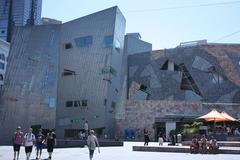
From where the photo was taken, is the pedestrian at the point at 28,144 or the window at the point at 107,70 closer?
the pedestrian at the point at 28,144

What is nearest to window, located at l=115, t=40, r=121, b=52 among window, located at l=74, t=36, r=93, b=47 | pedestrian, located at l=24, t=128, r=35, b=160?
window, located at l=74, t=36, r=93, b=47

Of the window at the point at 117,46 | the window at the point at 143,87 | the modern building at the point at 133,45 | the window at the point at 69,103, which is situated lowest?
the window at the point at 69,103

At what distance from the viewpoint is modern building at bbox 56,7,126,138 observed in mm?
44812

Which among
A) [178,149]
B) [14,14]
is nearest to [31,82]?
[178,149]

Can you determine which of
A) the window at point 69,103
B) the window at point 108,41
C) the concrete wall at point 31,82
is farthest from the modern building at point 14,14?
the window at point 108,41

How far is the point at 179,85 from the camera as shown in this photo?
1876 inches

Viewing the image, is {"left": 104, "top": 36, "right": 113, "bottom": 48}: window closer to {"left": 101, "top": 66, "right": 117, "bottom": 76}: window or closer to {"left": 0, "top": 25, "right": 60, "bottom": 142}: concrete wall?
{"left": 101, "top": 66, "right": 117, "bottom": 76}: window

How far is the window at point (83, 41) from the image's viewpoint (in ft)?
153

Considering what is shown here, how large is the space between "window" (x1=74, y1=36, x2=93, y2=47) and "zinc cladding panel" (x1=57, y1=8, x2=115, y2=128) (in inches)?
15.4

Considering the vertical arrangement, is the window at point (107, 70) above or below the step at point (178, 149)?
above

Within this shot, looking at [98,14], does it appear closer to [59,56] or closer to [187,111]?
[59,56]

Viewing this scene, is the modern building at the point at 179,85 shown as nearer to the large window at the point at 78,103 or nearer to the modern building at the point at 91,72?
the modern building at the point at 91,72

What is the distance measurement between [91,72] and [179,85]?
1147 cm

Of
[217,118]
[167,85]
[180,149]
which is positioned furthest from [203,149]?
[167,85]
